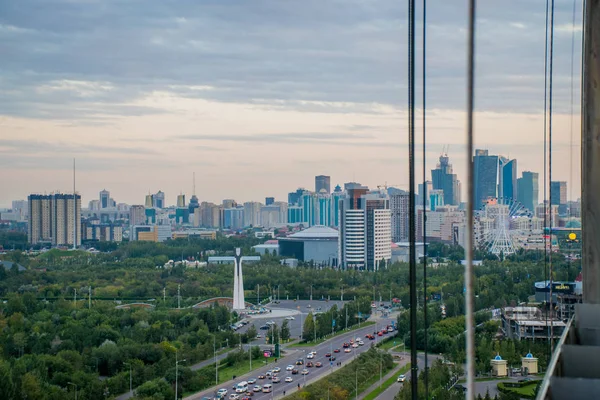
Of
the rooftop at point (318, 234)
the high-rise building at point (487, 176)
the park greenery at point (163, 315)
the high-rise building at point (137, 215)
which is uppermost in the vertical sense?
the high-rise building at point (487, 176)

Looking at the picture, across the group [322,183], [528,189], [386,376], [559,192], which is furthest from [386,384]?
[322,183]

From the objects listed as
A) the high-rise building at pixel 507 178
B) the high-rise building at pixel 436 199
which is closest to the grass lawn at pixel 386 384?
the high-rise building at pixel 507 178

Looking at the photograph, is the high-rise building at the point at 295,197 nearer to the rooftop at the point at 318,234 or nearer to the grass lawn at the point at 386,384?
the rooftop at the point at 318,234

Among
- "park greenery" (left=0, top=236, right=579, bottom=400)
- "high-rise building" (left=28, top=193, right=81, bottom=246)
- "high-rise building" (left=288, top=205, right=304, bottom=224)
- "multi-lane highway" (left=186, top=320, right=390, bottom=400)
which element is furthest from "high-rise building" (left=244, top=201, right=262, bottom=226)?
"multi-lane highway" (left=186, top=320, right=390, bottom=400)

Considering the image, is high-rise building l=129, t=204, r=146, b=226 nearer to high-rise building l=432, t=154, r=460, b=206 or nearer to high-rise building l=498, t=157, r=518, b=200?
high-rise building l=432, t=154, r=460, b=206

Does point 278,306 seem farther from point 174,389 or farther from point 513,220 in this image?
point 513,220

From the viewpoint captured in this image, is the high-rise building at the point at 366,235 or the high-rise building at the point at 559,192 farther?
the high-rise building at the point at 559,192
